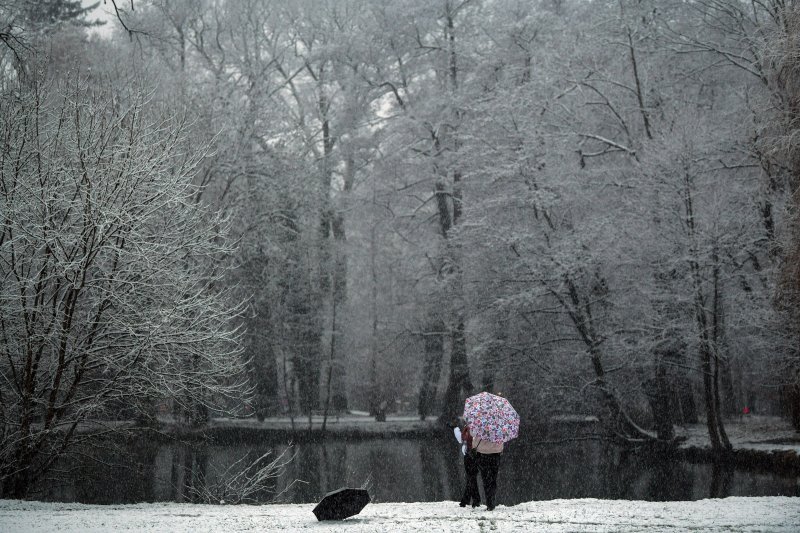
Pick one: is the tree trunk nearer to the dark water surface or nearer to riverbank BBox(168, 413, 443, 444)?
riverbank BBox(168, 413, 443, 444)

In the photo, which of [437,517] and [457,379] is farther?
[457,379]

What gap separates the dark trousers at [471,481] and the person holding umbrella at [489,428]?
0.23ft

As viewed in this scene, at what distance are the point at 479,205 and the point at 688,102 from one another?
7.06 m

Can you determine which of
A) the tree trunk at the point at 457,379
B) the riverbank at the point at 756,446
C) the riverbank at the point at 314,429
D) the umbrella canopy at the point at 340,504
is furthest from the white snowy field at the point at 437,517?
the tree trunk at the point at 457,379

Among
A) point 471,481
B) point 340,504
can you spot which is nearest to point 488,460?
point 471,481

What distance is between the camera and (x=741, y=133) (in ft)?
67.0

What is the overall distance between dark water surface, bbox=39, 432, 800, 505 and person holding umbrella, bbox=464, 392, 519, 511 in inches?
150

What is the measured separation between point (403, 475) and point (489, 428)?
424 inches

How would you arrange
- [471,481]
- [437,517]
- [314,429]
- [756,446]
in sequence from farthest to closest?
[314,429] < [756,446] < [471,481] < [437,517]

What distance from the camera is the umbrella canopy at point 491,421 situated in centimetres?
923

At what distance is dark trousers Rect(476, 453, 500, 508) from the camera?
374 inches

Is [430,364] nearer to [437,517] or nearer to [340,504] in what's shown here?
[437,517]

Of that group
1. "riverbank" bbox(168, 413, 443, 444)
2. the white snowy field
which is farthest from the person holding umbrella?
"riverbank" bbox(168, 413, 443, 444)

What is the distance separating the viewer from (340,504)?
8852 mm
